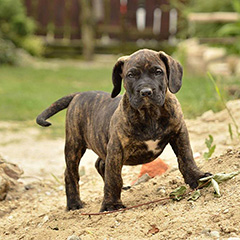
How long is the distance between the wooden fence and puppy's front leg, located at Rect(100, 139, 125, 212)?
1771 cm

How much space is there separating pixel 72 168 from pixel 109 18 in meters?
17.5

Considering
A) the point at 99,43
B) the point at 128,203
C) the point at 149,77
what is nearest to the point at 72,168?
the point at 128,203

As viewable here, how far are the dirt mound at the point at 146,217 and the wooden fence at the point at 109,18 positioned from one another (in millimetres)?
16631

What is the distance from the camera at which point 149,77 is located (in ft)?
11.7

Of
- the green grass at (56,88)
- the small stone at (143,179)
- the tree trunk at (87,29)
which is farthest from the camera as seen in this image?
the tree trunk at (87,29)

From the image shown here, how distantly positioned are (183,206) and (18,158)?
3.62 metres

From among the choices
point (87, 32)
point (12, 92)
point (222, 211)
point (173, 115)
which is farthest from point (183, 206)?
point (87, 32)

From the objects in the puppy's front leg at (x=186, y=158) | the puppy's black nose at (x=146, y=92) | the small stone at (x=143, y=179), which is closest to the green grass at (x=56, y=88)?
the small stone at (x=143, y=179)

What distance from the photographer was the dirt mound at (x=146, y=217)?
3.26 m

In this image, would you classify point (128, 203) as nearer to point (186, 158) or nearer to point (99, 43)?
point (186, 158)

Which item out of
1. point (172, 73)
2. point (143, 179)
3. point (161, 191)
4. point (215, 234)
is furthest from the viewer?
point (143, 179)

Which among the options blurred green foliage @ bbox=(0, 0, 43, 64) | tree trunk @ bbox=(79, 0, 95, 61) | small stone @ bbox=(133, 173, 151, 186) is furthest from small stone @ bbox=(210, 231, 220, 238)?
tree trunk @ bbox=(79, 0, 95, 61)

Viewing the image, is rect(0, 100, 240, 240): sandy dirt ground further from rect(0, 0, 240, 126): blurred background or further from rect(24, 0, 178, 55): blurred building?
rect(24, 0, 178, 55): blurred building

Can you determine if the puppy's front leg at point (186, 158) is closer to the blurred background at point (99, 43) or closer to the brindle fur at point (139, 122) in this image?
the brindle fur at point (139, 122)
